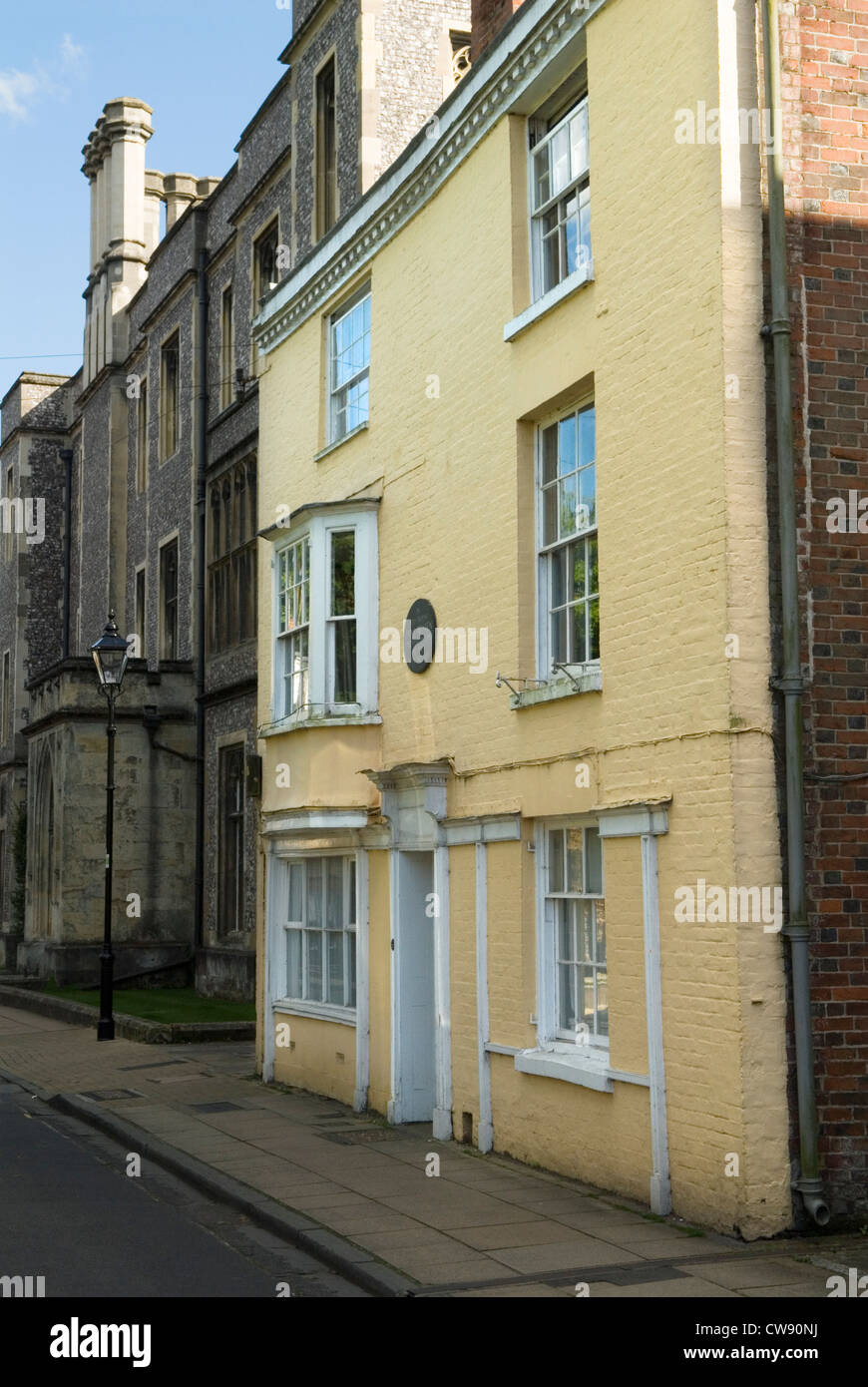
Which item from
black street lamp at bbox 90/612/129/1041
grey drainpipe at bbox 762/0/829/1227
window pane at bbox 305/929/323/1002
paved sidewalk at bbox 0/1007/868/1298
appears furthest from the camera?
black street lamp at bbox 90/612/129/1041

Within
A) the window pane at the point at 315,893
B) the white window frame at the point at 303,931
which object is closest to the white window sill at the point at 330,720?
the white window frame at the point at 303,931

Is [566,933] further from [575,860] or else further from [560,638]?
[560,638]

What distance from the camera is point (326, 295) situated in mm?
15992

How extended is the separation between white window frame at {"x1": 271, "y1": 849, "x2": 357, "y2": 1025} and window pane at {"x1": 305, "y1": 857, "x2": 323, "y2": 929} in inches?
2.5

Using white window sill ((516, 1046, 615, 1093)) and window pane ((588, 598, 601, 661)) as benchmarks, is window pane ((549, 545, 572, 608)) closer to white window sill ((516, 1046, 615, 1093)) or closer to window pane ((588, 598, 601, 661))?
window pane ((588, 598, 601, 661))

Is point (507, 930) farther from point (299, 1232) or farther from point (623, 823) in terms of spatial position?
point (299, 1232)

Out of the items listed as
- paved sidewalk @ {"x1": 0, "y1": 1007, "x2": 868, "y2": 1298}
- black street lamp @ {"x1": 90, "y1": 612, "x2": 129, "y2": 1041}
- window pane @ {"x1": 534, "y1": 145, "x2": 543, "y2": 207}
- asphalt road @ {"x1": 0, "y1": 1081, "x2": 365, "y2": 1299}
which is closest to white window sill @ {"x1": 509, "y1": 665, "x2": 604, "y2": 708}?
paved sidewalk @ {"x1": 0, "y1": 1007, "x2": 868, "y2": 1298}

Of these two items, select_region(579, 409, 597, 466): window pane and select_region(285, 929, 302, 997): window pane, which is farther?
select_region(285, 929, 302, 997): window pane

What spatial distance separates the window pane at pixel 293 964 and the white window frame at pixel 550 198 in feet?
24.5

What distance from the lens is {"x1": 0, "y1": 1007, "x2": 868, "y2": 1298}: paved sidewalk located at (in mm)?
7793

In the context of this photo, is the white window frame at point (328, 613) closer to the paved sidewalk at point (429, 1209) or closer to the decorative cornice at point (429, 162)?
the decorative cornice at point (429, 162)

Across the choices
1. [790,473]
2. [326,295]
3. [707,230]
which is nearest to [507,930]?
[790,473]

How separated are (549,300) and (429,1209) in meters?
6.25

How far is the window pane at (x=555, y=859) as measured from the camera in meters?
11.3
